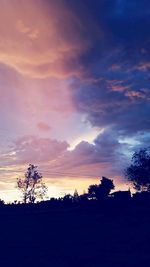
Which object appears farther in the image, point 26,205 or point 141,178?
point 141,178

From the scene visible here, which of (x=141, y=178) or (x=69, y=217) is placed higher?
(x=141, y=178)

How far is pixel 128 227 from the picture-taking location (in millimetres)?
23719

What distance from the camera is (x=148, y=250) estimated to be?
893 inches

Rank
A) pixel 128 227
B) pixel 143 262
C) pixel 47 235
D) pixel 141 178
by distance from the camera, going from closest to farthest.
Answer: pixel 143 262
pixel 128 227
pixel 47 235
pixel 141 178

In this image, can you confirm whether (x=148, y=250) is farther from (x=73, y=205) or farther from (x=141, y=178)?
(x=141, y=178)

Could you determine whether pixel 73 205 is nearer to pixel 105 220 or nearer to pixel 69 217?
pixel 69 217

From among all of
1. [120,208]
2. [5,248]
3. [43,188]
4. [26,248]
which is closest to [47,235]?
[26,248]

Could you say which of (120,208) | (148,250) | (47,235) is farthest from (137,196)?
(47,235)

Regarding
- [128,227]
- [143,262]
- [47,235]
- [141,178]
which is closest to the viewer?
[143,262]

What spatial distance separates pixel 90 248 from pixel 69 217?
2.60 metres

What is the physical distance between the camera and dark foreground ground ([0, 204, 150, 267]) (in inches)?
914

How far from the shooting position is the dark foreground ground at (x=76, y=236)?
76.1ft

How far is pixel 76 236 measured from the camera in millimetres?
24719

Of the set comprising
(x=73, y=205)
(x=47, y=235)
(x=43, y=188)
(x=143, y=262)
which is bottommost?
(x=143, y=262)
